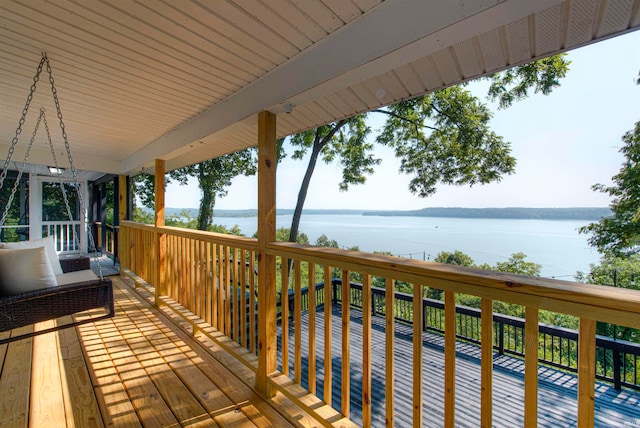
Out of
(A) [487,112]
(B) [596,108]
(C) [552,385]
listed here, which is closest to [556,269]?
(B) [596,108]

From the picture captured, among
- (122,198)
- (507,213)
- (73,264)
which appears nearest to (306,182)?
(122,198)

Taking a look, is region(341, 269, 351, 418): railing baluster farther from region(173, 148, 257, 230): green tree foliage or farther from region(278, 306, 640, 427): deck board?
region(173, 148, 257, 230): green tree foliage

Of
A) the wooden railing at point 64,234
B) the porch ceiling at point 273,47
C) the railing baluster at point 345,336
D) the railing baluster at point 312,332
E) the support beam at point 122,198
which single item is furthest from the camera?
the wooden railing at point 64,234

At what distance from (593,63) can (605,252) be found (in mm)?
5261

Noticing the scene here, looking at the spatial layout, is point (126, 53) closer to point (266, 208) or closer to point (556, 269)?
point (266, 208)

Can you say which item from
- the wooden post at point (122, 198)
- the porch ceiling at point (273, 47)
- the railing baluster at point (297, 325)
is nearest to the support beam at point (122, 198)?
the wooden post at point (122, 198)

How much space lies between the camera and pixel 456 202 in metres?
10.3

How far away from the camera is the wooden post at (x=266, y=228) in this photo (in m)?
2.18

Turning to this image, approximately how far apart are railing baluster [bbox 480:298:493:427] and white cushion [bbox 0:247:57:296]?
3.28 metres

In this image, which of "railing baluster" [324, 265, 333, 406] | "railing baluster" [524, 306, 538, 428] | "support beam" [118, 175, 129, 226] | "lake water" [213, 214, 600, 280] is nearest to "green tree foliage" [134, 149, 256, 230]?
"lake water" [213, 214, 600, 280]

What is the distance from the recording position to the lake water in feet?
35.6

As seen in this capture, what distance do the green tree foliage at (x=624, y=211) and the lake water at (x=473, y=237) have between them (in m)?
0.60

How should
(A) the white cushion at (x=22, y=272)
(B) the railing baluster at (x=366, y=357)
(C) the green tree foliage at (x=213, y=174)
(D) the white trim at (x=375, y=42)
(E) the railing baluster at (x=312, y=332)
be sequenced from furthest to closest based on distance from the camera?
(C) the green tree foliage at (x=213, y=174) < (A) the white cushion at (x=22, y=272) < (E) the railing baluster at (x=312, y=332) < (B) the railing baluster at (x=366, y=357) < (D) the white trim at (x=375, y=42)

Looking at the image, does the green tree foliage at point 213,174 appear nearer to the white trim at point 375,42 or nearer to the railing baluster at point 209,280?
the railing baluster at point 209,280
